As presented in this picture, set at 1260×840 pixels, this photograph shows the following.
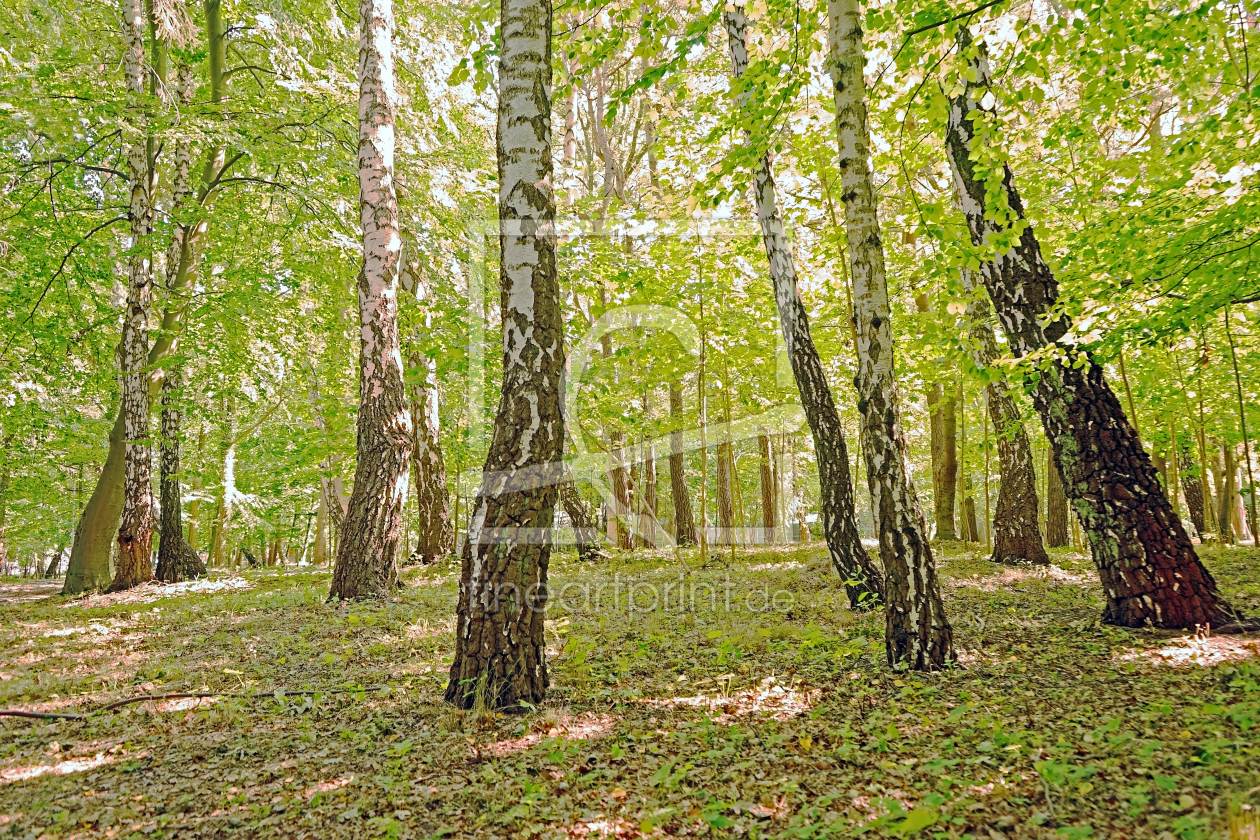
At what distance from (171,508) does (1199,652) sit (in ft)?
45.9

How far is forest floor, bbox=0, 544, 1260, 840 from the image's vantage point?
291cm

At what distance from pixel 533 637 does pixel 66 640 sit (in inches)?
213

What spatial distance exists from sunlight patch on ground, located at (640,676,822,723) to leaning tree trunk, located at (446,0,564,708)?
99cm

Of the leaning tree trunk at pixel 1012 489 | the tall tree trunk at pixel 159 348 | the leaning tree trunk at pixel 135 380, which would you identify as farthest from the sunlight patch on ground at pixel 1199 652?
the tall tree trunk at pixel 159 348

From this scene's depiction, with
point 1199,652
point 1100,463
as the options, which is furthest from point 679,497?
point 1199,652

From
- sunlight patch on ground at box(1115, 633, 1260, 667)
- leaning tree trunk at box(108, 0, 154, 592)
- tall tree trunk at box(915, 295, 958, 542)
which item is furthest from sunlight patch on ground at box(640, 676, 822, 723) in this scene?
leaning tree trunk at box(108, 0, 154, 592)

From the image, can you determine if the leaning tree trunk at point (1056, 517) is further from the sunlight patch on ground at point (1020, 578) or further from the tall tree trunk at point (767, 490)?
the tall tree trunk at point (767, 490)

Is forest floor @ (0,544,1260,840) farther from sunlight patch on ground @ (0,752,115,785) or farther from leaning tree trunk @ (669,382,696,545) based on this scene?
leaning tree trunk @ (669,382,696,545)

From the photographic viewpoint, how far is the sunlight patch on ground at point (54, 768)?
335 centimetres

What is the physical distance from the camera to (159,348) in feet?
36.0

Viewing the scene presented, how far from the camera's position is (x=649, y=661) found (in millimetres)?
5473

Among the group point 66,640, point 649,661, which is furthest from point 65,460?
point 649,661

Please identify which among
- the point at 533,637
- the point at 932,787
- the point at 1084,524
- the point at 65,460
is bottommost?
the point at 932,787

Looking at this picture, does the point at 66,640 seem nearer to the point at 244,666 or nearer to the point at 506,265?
the point at 244,666
